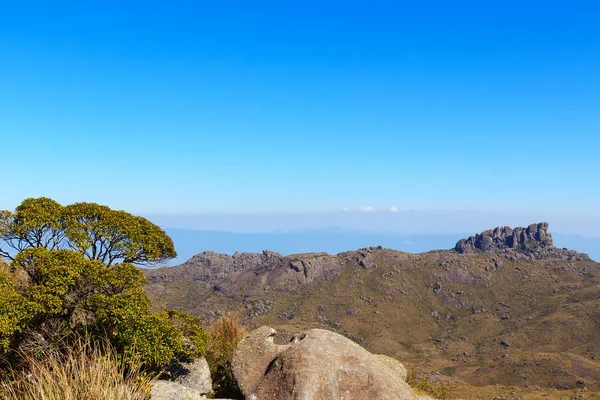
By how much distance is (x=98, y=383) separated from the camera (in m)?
9.41

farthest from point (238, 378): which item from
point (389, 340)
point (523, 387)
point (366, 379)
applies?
point (389, 340)

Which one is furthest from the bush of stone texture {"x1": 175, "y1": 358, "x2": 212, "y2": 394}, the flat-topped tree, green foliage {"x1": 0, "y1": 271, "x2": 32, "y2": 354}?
the flat-topped tree

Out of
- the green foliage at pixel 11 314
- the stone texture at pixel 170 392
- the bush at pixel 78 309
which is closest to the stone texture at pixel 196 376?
the bush at pixel 78 309

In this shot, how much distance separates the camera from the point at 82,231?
19719 millimetres

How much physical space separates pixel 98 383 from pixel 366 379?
9727mm

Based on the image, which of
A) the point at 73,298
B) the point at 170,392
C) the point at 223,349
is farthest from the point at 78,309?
the point at 223,349

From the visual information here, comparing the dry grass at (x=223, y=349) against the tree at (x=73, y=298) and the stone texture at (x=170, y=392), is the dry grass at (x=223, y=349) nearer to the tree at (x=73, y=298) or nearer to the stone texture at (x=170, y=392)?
the tree at (x=73, y=298)

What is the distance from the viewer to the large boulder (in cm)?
1540

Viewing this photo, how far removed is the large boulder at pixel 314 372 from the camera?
15.4 m

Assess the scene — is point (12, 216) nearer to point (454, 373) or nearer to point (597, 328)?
point (454, 373)

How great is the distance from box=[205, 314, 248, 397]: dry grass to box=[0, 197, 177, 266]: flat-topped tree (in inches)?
220

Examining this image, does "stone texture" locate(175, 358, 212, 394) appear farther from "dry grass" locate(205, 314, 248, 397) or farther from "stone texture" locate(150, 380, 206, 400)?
"stone texture" locate(150, 380, 206, 400)

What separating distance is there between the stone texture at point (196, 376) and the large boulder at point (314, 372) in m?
1.95

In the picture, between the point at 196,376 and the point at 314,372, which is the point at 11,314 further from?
the point at 314,372
